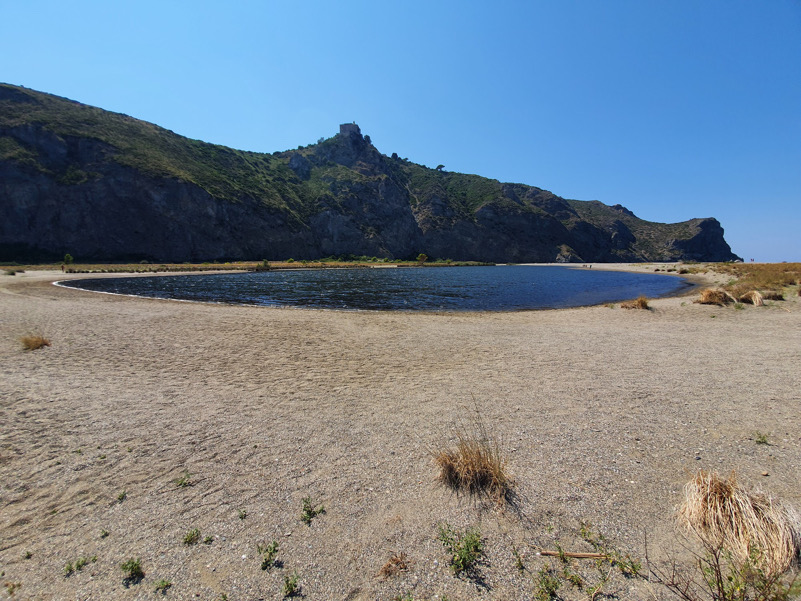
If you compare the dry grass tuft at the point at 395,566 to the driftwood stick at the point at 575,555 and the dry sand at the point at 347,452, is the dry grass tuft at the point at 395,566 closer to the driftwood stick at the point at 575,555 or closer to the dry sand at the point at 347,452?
the dry sand at the point at 347,452

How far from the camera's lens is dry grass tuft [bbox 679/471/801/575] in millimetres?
3363

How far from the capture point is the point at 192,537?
3.98 meters

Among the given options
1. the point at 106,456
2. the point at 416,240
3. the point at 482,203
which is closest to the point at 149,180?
the point at 416,240

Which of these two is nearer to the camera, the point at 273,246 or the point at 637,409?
the point at 637,409

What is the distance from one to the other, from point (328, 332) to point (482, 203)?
156022mm

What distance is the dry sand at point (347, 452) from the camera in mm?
3648

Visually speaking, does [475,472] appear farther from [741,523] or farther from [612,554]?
[741,523]

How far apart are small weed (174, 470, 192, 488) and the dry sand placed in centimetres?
7

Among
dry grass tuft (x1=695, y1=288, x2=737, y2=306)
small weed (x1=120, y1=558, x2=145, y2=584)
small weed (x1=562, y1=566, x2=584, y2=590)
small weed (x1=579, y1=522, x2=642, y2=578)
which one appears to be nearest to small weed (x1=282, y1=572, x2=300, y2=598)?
small weed (x1=120, y1=558, x2=145, y2=584)

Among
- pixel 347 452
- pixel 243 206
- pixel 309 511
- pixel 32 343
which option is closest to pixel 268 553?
pixel 309 511

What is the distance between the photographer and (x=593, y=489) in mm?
4691

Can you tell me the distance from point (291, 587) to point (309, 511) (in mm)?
1065

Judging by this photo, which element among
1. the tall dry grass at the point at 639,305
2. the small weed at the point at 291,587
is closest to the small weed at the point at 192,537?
the small weed at the point at 291,587

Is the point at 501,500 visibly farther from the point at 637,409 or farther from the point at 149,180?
the point at 149,180
